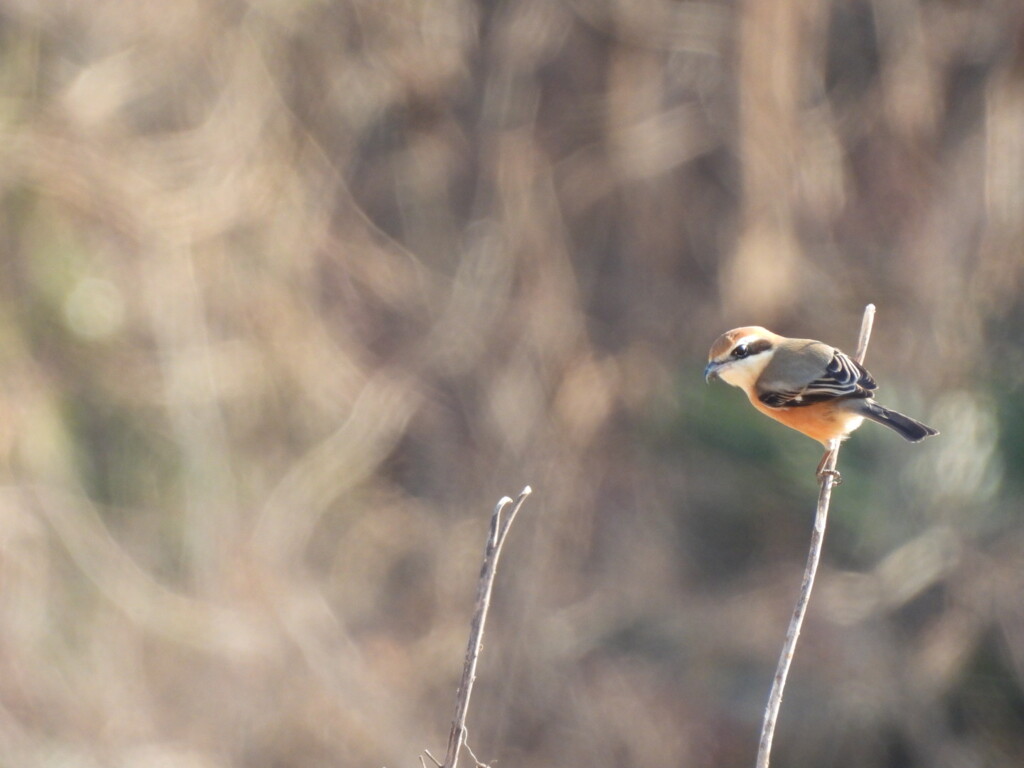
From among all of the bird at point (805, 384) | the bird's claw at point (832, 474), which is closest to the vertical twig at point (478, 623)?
the bird's claw at point (832, 474)

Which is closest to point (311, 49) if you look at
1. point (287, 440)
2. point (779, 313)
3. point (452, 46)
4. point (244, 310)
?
point (452, 46)

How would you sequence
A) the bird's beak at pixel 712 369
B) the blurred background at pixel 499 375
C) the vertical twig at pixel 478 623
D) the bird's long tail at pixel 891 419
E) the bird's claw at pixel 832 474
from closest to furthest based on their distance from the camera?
the vertical twig at pixel 478 623 → the bird's claw at pixel 832 474 → the bird's long tail at pixel 891 419 → the bird's beak at pixel 712 369 → the blurred background at pixel 499 375

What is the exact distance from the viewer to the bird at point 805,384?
275 centimetres

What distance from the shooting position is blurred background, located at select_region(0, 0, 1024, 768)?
5188 mm

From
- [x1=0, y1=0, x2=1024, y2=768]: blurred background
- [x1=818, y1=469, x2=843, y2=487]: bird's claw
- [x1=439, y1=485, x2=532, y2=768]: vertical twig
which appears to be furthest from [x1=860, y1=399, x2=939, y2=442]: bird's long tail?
[x1=0, y1=0, x2=1024, y2=768]: blurred background

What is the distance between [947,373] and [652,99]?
207 cm

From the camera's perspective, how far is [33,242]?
5.31 m

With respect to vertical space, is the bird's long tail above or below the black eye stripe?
below

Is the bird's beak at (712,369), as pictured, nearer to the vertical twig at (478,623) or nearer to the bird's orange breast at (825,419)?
the bird's orange breast at (825,419)

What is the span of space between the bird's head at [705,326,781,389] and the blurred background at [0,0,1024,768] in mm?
2323

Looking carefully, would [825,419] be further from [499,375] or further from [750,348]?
[499,375]

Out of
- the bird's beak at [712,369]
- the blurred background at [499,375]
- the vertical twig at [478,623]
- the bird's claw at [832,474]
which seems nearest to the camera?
the vertical twig at [478,623]

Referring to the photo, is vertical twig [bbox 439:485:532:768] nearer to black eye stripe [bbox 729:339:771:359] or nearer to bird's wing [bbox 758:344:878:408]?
bird's wing [bbox 758:344:878:408]

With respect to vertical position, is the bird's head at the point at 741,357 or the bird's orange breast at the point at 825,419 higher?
the bird's head at the point at 741,357
